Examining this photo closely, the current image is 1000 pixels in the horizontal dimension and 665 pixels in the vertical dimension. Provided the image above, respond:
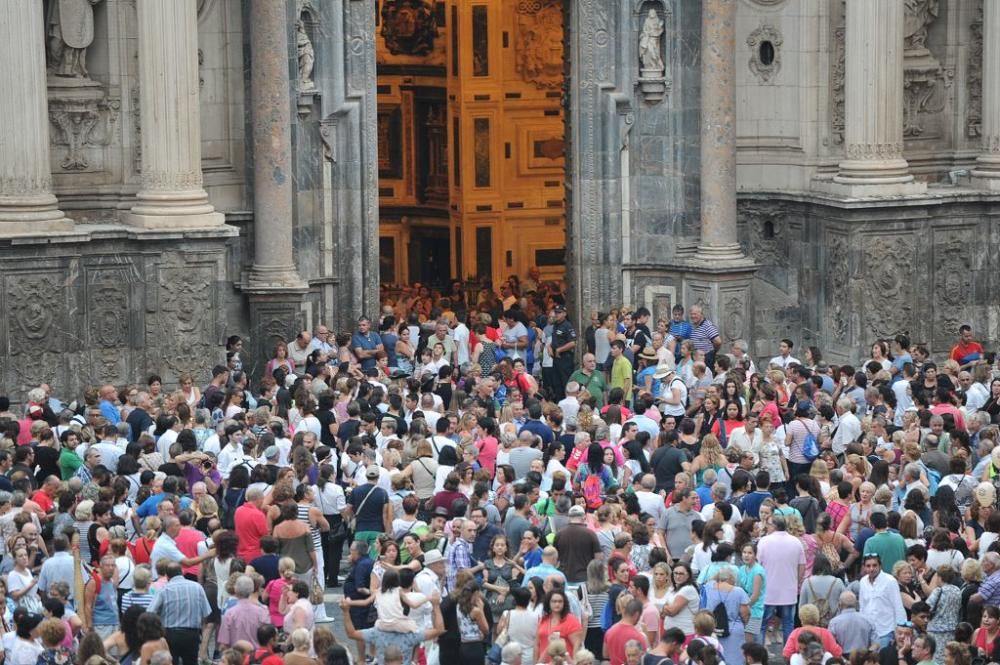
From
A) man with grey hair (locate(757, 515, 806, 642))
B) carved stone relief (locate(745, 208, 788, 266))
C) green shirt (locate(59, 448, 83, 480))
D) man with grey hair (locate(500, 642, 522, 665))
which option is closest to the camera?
man with grey hair (locate(500, 642, 522, 665))

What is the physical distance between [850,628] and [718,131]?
44.9 feet

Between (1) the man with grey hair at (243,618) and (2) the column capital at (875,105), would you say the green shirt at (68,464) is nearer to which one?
(1) the man with grey hair at (243,618)

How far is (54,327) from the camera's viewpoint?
27.7m

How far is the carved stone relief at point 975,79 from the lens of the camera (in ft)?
104

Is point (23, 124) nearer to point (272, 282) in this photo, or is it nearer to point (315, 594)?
point (272, 282)

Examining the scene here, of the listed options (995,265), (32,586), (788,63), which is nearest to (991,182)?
(995,265)

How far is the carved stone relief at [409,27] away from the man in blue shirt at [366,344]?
994 centimetres

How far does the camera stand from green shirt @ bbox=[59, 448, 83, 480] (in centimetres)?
2231

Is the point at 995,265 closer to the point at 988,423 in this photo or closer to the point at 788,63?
the point at 788,63

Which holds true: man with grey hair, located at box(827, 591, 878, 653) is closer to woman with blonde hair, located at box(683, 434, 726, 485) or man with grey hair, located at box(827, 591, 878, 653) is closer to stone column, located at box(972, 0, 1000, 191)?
woman with blonde hair, located at box(683, 434, 726, 485)

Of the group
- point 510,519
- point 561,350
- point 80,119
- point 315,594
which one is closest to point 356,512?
point 315,594

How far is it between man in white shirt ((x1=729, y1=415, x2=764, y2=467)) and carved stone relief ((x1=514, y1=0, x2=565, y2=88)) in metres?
14.6

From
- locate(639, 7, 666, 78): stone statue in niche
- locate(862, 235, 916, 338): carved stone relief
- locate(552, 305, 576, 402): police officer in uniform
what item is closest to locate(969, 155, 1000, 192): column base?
locate(862, 235, 916, 338): carved stone relief

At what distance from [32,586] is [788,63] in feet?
52.4
